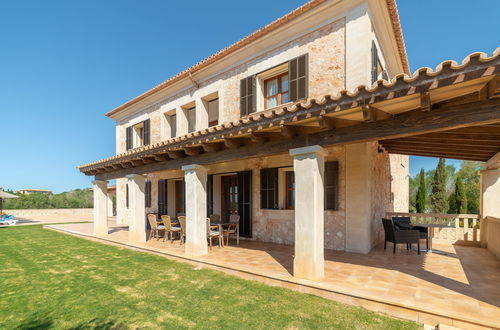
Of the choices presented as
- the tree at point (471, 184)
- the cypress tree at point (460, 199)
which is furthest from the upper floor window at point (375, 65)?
the tree at point (471, 184)

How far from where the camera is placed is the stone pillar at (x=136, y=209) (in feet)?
26.8

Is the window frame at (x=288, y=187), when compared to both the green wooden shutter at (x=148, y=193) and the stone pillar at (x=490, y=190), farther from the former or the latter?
the green wooden shutter at (x=148, y=193)

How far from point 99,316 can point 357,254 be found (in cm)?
542

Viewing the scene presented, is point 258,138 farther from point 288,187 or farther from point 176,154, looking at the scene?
point 288,187

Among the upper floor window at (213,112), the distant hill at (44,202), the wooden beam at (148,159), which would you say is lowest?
the distant hill at (44,202)

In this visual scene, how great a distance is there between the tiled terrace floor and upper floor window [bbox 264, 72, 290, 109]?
438 cm

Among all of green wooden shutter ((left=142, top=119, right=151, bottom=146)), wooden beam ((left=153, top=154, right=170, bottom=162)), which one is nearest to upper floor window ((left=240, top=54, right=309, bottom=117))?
wooden beam ((left=153, top=154, right=170, bottom=162))

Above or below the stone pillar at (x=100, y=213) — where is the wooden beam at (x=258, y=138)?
above

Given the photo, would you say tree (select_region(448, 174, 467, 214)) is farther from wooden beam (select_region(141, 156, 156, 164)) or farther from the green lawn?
wooden beam (select_region(141, 156, 156, 164))

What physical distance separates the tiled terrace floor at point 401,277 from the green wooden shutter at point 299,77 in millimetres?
4240

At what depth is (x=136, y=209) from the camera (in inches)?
322

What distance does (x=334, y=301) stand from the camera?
3754mm

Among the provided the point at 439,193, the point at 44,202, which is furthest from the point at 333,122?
the point at 44,202

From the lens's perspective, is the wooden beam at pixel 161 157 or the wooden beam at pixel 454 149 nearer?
the wooden beam at pixel 454 149
